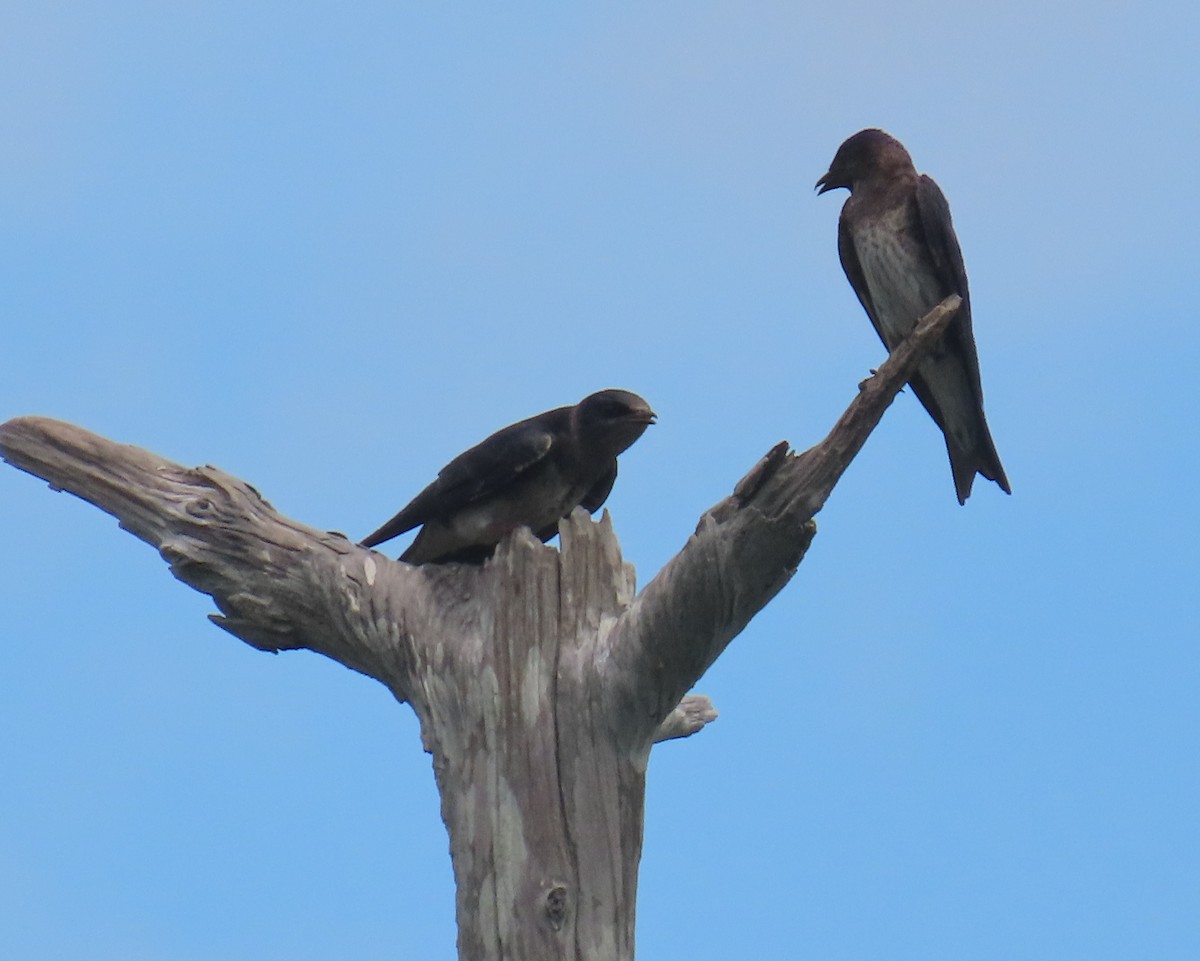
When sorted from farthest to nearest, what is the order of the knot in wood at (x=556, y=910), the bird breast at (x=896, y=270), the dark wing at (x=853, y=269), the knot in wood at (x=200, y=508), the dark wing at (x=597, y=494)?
the dark wing at (x=853, y=269) → the bird breast at (x=896, y=270) → the dark wing at (x=597, y=494) → the knot in wood at (x=200, y=508) → the knot in wood at (x=556, y=910)

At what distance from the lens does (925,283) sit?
6938 mm

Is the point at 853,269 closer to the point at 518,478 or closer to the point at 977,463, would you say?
the point at 977,463

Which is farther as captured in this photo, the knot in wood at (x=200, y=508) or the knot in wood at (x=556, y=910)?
the knot in wood at (x=200, y=508)

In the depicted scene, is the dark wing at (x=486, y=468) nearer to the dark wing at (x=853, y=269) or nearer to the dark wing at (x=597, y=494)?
the dark wing at (x=597, y=494)

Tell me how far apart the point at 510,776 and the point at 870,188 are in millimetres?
3671

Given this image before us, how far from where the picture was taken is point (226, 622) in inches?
221

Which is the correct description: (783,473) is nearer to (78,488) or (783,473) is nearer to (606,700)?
(606,700)

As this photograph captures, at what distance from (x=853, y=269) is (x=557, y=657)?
10.3 feet

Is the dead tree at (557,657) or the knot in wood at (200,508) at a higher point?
the knot in wood at (200,508)

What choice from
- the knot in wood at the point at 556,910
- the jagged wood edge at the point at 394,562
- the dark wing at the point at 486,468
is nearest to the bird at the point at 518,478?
the dark wing at the point at 486,468

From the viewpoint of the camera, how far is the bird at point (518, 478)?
596 centimetres

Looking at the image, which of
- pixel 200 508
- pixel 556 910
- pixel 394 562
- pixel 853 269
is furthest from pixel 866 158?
pixel 556 910

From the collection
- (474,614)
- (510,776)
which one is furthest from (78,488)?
(510,776)

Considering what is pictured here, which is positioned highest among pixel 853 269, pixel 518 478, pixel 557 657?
pixel 853 269
